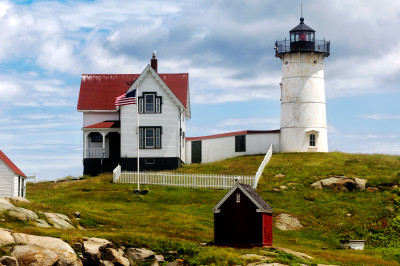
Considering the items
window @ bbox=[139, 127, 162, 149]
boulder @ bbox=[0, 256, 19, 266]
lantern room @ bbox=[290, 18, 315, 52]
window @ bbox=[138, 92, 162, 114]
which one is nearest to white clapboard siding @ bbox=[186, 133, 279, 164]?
window @ bbox=[139, 127, 162, 149]

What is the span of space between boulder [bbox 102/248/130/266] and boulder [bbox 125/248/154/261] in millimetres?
→ 541

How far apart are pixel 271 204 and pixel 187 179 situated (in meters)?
8.25

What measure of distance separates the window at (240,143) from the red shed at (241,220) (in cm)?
2955

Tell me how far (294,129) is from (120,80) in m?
16.5

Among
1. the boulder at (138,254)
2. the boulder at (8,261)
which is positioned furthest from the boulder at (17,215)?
the boulder at (8,261)

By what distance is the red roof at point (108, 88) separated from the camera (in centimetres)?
6178

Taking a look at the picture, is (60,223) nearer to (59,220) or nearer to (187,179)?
(59,220)

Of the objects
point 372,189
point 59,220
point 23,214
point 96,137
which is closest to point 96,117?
point 96,137

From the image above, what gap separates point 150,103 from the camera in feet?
191

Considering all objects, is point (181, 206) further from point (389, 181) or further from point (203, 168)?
point (389, 181)

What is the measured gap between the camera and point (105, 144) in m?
60.9

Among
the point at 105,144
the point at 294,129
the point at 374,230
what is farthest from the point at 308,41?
the point at 374,230

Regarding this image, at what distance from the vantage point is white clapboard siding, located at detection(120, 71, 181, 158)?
58.1 meters

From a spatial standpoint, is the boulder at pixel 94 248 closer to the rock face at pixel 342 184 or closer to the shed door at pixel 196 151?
the rock face at pixel 342 184
